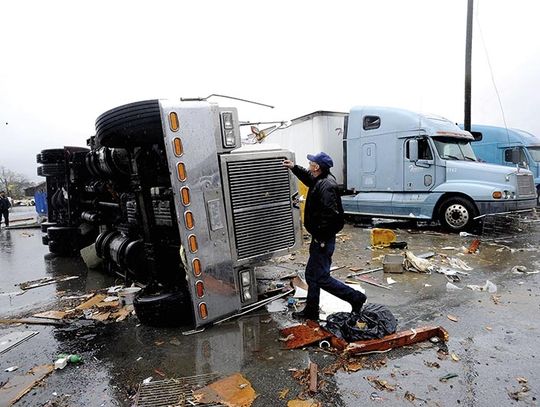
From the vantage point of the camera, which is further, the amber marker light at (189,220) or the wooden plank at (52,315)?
the wooden plank at (52,315)

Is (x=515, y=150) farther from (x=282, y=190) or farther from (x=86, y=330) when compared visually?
(x=86, y=330)

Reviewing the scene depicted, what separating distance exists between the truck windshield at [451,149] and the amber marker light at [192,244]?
8265 mm

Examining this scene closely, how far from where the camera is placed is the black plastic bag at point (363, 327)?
11.0 feet

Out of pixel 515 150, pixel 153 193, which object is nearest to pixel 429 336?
pixel 153 193

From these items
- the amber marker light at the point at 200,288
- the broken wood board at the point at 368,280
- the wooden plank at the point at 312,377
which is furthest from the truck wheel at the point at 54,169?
the wooden plank at the point at 312,377

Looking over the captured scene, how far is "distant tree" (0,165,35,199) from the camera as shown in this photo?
5828 centimetres

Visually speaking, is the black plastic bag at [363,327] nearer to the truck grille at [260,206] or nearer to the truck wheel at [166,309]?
the truck grille at [260,206]

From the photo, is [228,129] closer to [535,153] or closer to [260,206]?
[260,206]

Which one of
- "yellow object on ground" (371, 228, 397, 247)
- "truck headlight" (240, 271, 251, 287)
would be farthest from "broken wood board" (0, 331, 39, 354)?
"yellow object on ground" (371, 228, 397, 247)

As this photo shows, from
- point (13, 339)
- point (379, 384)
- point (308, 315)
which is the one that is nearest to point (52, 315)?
point (13, 339)

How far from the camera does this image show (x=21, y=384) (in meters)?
3.04

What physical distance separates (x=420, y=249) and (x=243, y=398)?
19.3 feet

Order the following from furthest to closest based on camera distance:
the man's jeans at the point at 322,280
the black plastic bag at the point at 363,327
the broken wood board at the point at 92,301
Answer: the broken wood board at the point at 92,301, the man's jeans at the point at 322,280, the black plastic bag at the point at 363,327

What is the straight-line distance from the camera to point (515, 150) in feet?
48.3
